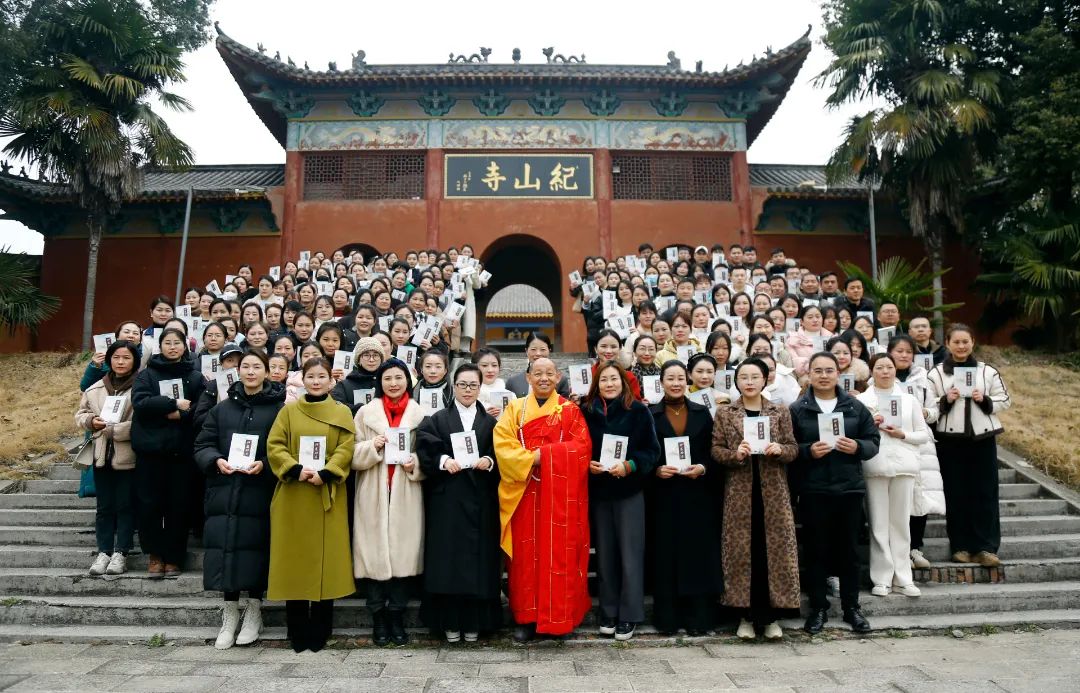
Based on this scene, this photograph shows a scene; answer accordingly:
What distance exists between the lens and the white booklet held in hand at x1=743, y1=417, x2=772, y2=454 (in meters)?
4.18

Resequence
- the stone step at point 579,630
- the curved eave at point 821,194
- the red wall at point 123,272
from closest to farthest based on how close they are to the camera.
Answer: the stone step at point 579,630 → the curved eave at point 821,194 → the red wall at point 123,272

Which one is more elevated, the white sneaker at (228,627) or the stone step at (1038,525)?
the stone step at (1038,525)

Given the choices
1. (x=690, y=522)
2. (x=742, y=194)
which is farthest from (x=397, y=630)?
(x=742, y=194)

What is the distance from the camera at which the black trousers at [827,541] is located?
14.3ft

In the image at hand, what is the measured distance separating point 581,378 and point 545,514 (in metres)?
1.01

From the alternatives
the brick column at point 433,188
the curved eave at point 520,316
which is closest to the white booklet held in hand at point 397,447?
the brick column at point 433,188

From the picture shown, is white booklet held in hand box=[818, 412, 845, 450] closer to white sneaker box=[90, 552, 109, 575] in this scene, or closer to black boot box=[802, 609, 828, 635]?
black boot box=[802, 609, 828, 635]

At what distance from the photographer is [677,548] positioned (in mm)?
4363

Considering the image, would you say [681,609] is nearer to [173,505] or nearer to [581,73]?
[173,505]

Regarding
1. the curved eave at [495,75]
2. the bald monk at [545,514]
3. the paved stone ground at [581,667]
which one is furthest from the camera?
the curved eave at [495,75]

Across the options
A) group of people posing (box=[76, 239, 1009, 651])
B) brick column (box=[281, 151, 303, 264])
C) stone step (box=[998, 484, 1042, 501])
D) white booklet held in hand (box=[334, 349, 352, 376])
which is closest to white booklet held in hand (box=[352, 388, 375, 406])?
group of people posing (box=[76, 239, 1009, 651])

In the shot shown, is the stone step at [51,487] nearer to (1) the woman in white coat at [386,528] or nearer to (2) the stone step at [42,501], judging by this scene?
(2) the stone step at [42,501]

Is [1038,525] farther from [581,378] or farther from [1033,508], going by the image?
[581,378]

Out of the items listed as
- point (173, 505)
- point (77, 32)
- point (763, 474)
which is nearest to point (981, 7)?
point (763, 474)
